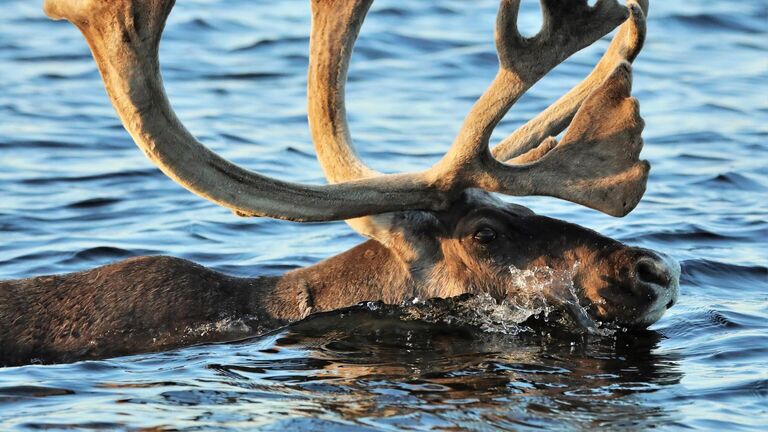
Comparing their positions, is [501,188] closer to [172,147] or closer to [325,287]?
[325,287]

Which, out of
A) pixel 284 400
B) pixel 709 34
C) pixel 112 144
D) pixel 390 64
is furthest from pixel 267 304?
pixel 709 34

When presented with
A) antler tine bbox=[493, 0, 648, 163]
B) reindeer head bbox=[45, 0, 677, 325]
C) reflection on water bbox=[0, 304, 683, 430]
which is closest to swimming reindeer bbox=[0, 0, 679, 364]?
reindeer head bbox=[45, 0, 677, 325]

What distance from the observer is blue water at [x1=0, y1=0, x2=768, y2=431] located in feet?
21.0

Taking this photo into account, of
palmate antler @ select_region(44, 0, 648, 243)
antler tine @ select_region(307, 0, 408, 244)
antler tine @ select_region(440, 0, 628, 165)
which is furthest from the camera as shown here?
antler tine @ select_region(307, 0, 408, 244)

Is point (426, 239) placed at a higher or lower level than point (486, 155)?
lower

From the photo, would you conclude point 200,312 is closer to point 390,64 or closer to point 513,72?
point 513,72

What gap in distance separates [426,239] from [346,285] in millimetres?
435

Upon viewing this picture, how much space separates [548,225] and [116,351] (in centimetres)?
207

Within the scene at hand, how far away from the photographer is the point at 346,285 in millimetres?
7309

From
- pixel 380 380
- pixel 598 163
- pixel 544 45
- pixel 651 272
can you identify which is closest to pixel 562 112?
pixel 598 163

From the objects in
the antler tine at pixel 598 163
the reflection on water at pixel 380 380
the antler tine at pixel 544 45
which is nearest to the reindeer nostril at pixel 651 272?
the antler tine at pixel 598 163

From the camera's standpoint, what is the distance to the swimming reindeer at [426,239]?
6.95m

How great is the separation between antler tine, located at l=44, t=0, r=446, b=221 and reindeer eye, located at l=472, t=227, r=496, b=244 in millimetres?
241

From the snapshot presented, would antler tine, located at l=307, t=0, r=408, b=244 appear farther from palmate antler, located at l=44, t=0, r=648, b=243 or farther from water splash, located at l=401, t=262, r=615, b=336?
water splash, located at l=401, t=262, r=615, b=336
